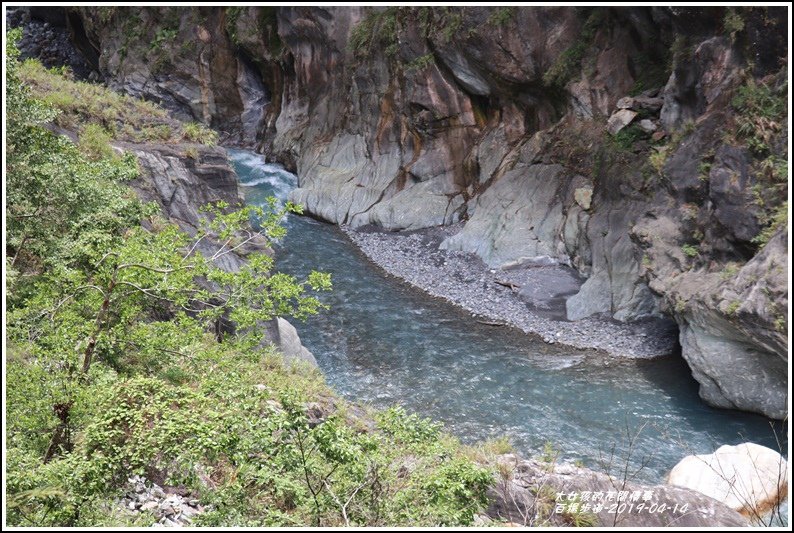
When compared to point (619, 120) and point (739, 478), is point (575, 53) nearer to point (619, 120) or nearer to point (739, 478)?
point (619, 120)

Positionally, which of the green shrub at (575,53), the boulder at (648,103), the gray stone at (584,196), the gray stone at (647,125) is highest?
the green shrub at (575,53)

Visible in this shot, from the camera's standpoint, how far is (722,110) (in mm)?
16141

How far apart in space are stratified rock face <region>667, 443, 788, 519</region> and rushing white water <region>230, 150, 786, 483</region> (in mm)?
856

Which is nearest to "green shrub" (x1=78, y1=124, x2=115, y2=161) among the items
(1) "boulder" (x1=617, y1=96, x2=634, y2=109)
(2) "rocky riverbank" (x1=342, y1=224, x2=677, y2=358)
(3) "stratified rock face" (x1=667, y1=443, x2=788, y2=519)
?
(2) "rocky riverbank" (x1=342, y1=224, x2=677, y2=358)

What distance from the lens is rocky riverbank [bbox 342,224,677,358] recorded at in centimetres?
1796

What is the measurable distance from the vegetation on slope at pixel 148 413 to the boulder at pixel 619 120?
632 inches

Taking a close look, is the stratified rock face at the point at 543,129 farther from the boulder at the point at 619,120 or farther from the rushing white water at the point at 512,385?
the rushing white water at the point at 512,385

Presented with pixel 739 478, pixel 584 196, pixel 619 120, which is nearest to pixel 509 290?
pixel 584 196

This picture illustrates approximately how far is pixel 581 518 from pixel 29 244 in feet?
27.1

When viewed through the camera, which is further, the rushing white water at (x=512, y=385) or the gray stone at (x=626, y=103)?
the gray stone at (x=626, y=103)

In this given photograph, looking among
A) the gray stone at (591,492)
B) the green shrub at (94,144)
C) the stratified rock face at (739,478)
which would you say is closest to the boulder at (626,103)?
the stratified rock face at (739,478)

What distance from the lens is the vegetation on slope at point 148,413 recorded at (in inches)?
230

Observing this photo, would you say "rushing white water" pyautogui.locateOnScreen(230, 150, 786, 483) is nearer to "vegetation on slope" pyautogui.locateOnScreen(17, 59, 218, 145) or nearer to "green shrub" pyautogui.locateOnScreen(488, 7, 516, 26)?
"vegetation on slope" pyautogui.locateOnScreen(17, 59, 218, 145)

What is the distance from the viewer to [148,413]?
6.16m
